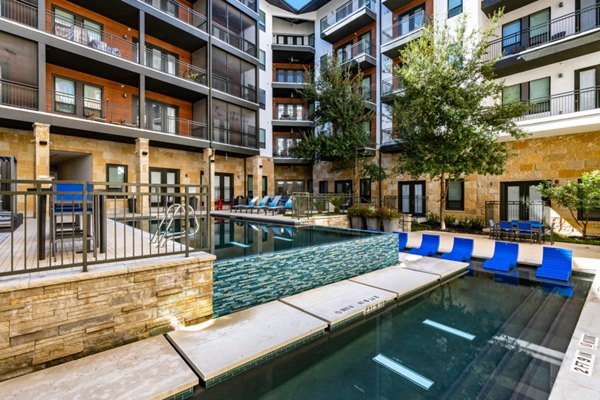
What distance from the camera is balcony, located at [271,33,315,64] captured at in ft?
75.7

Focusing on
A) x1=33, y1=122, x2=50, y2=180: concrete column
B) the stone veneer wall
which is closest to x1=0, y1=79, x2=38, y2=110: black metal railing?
x1=33, y1=122, x2=50, y2=180: concrete column

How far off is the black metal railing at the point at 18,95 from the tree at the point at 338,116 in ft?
40.5

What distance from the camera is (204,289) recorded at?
4.16 metres

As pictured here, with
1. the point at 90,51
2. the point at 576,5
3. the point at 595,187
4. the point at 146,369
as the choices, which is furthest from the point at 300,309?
the point at 576,5

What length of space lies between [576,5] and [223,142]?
57.9 ft

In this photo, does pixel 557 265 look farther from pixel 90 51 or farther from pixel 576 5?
pixel 90 51

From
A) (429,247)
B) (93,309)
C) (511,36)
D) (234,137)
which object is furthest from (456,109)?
(93,309)

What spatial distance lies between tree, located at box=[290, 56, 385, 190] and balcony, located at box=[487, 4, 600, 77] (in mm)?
6870

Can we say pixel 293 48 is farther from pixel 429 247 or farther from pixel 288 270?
pixel 288 270

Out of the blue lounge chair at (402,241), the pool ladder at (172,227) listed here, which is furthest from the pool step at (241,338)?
the blue lounge chair at (402,241)

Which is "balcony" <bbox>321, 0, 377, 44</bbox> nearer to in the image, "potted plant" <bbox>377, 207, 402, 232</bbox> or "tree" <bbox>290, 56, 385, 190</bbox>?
"tree" <bbox>290, 56, 385, 190</bbox>

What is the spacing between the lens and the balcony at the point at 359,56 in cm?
1888

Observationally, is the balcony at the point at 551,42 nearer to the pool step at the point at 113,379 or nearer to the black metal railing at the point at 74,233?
the black metal railing at the point at 74,233

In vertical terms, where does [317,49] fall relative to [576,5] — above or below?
above
